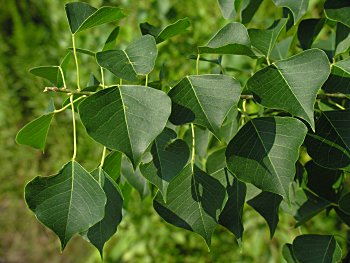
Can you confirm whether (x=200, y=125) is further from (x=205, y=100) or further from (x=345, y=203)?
(x=345, y=203)

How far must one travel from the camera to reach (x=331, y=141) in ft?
2.63

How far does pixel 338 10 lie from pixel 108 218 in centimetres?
45

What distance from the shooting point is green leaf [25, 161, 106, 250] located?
0.74 metres

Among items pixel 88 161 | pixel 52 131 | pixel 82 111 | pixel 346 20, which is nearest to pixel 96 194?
pixel 82 111

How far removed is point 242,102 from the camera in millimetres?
912

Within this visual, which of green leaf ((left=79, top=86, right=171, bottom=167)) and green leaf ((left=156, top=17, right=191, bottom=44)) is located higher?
green leaf ((left=156, top=17, right=191, bottom=44))

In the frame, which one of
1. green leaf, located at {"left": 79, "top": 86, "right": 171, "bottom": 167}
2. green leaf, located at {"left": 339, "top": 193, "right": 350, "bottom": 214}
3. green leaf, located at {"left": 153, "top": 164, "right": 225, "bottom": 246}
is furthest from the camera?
green leaf, located at {"left": 339, "top": 193, "right": 350, "bottom": 214}

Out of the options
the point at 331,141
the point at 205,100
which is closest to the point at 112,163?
the point at 205,100

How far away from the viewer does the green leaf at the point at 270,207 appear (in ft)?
2.95

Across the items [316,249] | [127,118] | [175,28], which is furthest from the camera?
[316,249]

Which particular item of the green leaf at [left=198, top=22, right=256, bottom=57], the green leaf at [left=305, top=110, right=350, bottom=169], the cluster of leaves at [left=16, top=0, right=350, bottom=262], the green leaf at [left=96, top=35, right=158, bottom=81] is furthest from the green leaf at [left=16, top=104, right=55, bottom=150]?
the green leaf at [left=305, top=110, right=350, bottom=169]

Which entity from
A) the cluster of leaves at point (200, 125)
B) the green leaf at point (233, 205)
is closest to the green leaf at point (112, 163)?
the cluster of leaves at point (200, 125)

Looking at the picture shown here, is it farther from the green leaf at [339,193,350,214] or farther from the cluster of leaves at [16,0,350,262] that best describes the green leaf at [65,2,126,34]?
the green leaf at [339,193,350,214]

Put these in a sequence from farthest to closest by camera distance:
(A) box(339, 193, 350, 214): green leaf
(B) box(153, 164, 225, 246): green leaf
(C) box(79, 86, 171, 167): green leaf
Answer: (A) box(339, 193, 350, 214): green leaf, (B) box(153, 164, 225, 246): green leaf, (C) box(79, 86, 171, 167): green leaf
